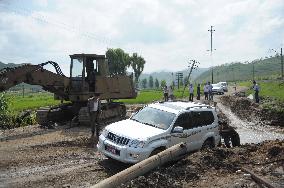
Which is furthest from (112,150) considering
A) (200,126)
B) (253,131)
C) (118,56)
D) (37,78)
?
(118,56)

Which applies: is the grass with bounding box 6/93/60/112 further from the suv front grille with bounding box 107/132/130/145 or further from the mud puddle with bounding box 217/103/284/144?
the suv front grille with bounding box 107/132/130/145

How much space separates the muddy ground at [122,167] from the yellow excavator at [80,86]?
515cm

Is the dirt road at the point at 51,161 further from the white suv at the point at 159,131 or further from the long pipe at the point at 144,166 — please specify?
the long pipe at the point at 144,166

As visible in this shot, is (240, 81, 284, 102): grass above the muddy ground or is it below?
above

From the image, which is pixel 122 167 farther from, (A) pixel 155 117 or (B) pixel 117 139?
(A) pixel 155 117

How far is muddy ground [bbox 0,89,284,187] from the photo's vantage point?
10516 millimetres

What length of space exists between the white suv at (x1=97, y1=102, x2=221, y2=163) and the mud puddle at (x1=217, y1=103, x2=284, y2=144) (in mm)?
7222

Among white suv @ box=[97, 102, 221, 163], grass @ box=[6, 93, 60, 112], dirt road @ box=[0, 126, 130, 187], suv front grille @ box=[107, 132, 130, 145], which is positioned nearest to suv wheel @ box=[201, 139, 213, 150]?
white suv @ box=[97, 102, 221, 163]

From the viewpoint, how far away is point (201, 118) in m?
14.1

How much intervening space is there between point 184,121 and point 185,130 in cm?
30

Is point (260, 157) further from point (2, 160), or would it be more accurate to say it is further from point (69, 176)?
point (2, 160)

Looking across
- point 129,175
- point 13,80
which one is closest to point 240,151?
point 129,175

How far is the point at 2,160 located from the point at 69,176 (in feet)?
10.9

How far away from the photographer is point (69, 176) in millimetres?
11500
